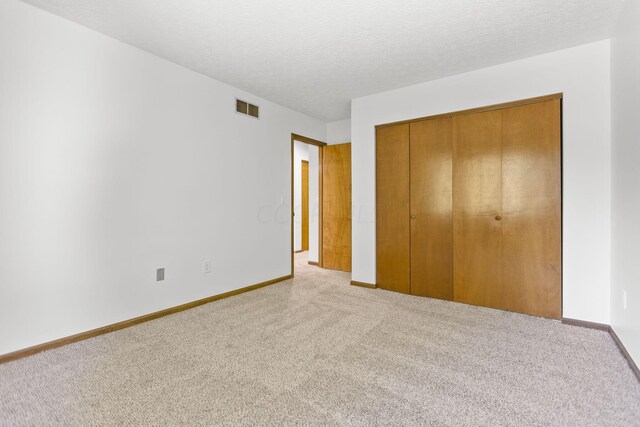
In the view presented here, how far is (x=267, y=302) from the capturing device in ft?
10.7

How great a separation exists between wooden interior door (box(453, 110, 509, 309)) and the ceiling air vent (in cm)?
237

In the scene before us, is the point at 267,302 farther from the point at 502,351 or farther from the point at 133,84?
the point at 133,84

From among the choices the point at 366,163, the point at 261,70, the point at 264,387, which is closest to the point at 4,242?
the point at 264,387

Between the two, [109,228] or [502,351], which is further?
[109,228]

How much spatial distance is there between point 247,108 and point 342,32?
5.63ft

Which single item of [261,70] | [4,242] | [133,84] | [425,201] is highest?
[261,70]

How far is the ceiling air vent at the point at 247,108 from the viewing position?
143 inches

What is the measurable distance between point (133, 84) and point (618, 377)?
13.7 feet

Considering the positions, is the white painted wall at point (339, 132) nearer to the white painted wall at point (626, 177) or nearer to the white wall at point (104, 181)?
the white wall at point (104, 181)

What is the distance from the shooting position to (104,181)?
97.2 inches

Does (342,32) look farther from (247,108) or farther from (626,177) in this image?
(626,177)

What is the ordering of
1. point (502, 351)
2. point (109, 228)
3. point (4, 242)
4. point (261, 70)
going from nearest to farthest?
point (4, 242), point (502, 351), point (109, 228), point (261, 70)

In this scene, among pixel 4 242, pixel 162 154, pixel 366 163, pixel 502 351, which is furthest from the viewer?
pixel 366 163

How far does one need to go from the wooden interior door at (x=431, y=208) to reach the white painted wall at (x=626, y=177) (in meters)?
1.28
